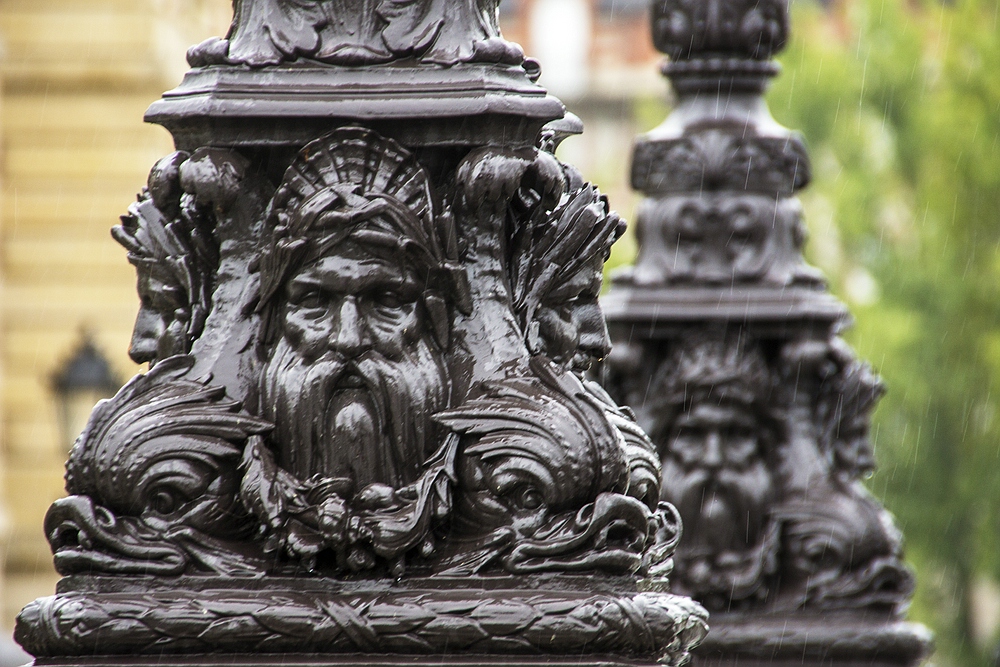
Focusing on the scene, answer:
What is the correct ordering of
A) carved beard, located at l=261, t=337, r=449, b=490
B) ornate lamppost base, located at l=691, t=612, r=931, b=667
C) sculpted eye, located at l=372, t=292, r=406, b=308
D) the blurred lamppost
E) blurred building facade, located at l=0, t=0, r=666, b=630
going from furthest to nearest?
blurred building facade, located at l=0, t=0, r=666, b=630 → the blurred lamppost → ornate lamppost base, located at l=691, t=612, r=931, b=667 → sculpted eye, located at l=372, t=292, r=406, b=308 → carved beard, located at l=261, t=337, r=449, b=490

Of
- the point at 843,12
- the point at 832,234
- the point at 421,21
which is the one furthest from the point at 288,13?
the point at 843,12

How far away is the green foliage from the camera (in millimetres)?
20609

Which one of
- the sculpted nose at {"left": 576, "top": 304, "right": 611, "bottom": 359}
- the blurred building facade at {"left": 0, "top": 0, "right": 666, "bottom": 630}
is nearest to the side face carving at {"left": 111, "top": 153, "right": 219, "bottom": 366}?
the sculpted nose at {"left": 576, "top": 304, "right": 611, "bottom": 359}

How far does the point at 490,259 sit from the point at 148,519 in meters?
0.73

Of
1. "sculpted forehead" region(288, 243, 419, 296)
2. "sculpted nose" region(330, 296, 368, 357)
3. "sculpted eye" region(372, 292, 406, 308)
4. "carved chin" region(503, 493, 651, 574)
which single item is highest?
"sculpted forehead" region(288, 243, 419, 296)

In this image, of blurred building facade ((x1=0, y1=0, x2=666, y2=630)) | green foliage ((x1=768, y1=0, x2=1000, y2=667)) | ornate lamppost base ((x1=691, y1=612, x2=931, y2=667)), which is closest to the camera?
ornate lamppost base ((x1=691, y1=612, x2=931, y2=667))

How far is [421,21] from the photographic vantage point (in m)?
3.62

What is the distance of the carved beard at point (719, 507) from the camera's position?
620 cm

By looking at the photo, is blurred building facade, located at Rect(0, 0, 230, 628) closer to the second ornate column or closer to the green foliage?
the green foliage

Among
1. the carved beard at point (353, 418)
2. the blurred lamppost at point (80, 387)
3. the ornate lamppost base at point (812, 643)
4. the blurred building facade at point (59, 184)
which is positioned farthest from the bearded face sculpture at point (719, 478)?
the blurred building facade at point (59, 184)

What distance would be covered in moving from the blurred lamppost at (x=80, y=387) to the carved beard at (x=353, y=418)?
773 centimetres

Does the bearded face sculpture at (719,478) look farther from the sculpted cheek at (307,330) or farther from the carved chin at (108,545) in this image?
the carved chin at (108,545)

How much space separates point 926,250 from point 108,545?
63.8 ft

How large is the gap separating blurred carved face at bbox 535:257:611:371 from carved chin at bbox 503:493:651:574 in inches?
15.1
